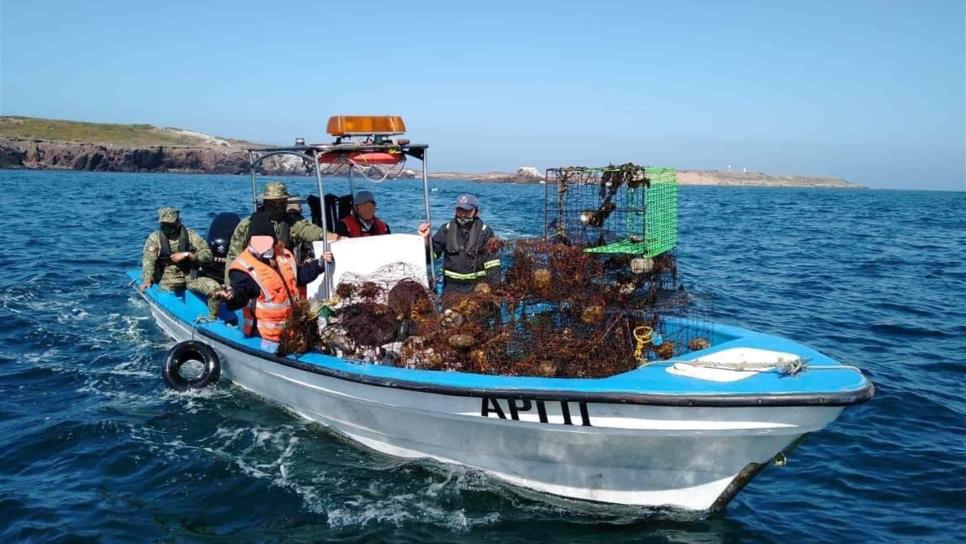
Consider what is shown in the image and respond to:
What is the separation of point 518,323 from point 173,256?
250 inches

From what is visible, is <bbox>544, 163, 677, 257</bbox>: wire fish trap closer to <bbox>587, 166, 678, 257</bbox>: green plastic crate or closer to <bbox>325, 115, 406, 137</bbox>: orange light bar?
<bbox>587, 166, 678, 257</bbox>: green plastic crate

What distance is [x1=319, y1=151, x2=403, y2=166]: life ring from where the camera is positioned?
337 inches

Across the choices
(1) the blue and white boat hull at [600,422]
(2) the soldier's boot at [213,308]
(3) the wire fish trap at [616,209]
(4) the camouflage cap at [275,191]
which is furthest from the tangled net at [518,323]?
(2) the soldier's boot at [213,308]

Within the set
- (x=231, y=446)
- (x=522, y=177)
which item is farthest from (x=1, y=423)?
(x=522, y=177)

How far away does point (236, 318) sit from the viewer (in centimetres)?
963

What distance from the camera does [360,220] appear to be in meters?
9.78

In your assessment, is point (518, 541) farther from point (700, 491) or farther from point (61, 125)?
point (61, 125)

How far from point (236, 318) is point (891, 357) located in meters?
9.83

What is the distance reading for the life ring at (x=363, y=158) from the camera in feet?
28.1

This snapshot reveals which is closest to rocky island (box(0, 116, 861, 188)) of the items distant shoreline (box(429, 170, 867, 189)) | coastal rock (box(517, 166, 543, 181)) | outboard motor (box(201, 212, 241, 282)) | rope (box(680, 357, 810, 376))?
coastal rock (box(517, 166, 543, 181))

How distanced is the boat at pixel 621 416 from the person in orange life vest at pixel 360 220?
2473 mm

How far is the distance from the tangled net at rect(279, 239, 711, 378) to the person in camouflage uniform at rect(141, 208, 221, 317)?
13.1 feet

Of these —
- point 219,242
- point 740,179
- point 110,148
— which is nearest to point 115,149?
point 110,148

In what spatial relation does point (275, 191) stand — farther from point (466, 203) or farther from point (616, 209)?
point (616, 209)
